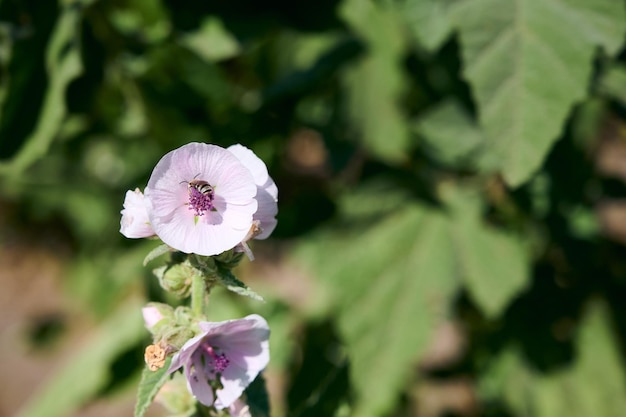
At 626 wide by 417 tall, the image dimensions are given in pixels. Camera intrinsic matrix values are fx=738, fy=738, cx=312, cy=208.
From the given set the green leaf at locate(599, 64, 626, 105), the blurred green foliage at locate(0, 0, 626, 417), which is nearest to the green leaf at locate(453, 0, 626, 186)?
the blurred green foliage at locate(0, 0, 626, 417)

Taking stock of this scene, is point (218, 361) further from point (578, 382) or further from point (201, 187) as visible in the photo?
point (578, 382)

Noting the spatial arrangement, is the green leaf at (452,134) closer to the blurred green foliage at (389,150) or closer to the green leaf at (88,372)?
the blurred green foliage at (389,150)

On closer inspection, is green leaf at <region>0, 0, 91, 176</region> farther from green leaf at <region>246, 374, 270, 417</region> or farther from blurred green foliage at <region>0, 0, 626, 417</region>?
green leaf at <region>246, 374, 270, 417</region>

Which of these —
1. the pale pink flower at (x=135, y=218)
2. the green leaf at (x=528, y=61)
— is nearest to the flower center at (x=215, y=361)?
the pale pink flower at (x=135, y=218)

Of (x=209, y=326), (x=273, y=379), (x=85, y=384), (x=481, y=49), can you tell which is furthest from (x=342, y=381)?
(x=273, y=379)

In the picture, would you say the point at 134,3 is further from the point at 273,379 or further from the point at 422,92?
the point at 273,379

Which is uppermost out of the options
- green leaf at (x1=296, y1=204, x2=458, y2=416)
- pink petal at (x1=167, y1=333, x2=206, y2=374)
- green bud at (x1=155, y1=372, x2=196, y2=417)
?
pink petal at (x1=167, y1=333, x2=206, y2=374)
